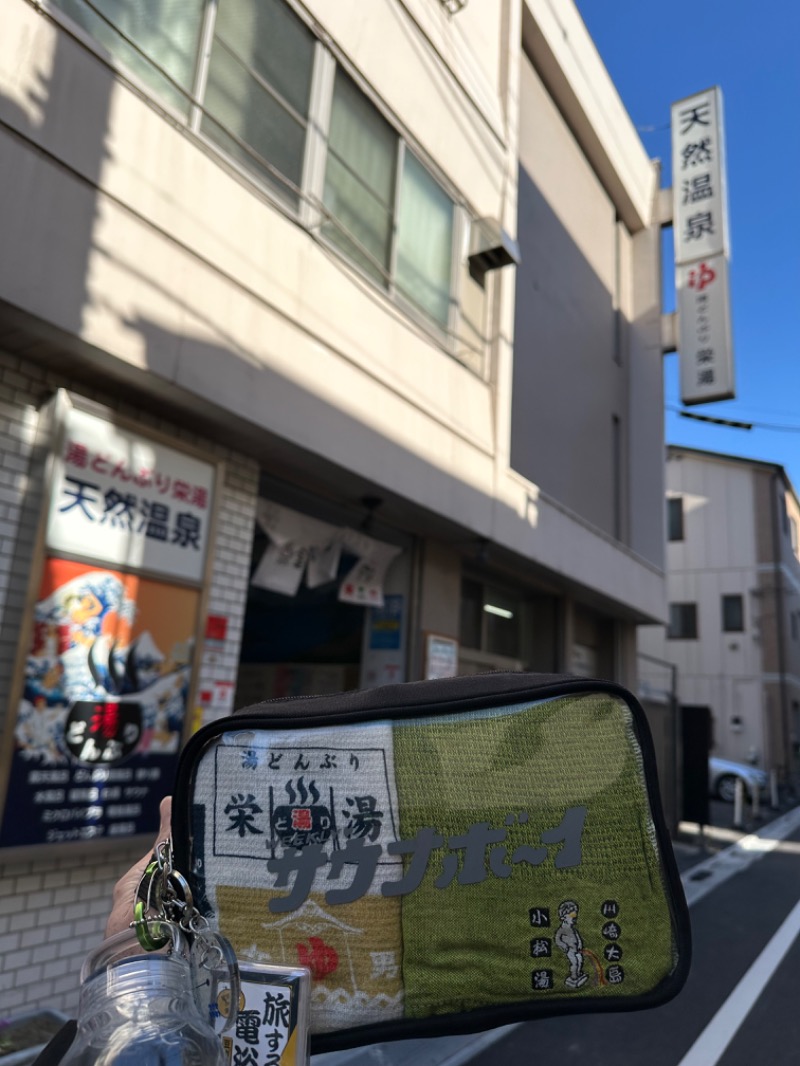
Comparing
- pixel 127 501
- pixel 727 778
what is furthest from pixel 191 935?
pixel 727 778

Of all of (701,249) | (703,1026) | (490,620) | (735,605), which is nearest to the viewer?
(703,1026)

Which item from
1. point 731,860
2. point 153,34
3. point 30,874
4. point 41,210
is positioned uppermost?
point 153,34

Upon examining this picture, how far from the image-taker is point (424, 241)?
761 cm

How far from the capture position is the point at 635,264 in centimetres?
1373

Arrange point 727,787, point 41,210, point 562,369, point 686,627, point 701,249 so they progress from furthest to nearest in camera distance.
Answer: point 686,627, point 727,787, point 701,249, point 562,369, point 41,210

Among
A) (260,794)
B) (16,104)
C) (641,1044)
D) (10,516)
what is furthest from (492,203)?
(260,794)

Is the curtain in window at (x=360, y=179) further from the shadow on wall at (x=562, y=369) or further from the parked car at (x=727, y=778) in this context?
the parked car at (x=727, y=778)

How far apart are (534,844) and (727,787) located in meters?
19.1

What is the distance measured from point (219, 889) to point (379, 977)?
0.20 m

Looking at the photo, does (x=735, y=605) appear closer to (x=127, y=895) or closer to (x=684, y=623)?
(x=684, y=623)

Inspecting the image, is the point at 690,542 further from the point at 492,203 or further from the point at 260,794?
the point at 260,794

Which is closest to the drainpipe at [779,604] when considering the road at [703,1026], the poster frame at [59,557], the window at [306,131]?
the road at [703,1026]

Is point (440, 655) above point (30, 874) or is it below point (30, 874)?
above

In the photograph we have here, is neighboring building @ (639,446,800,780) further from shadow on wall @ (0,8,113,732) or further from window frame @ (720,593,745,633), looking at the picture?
shadow on wall @ (0,8,113,732)
